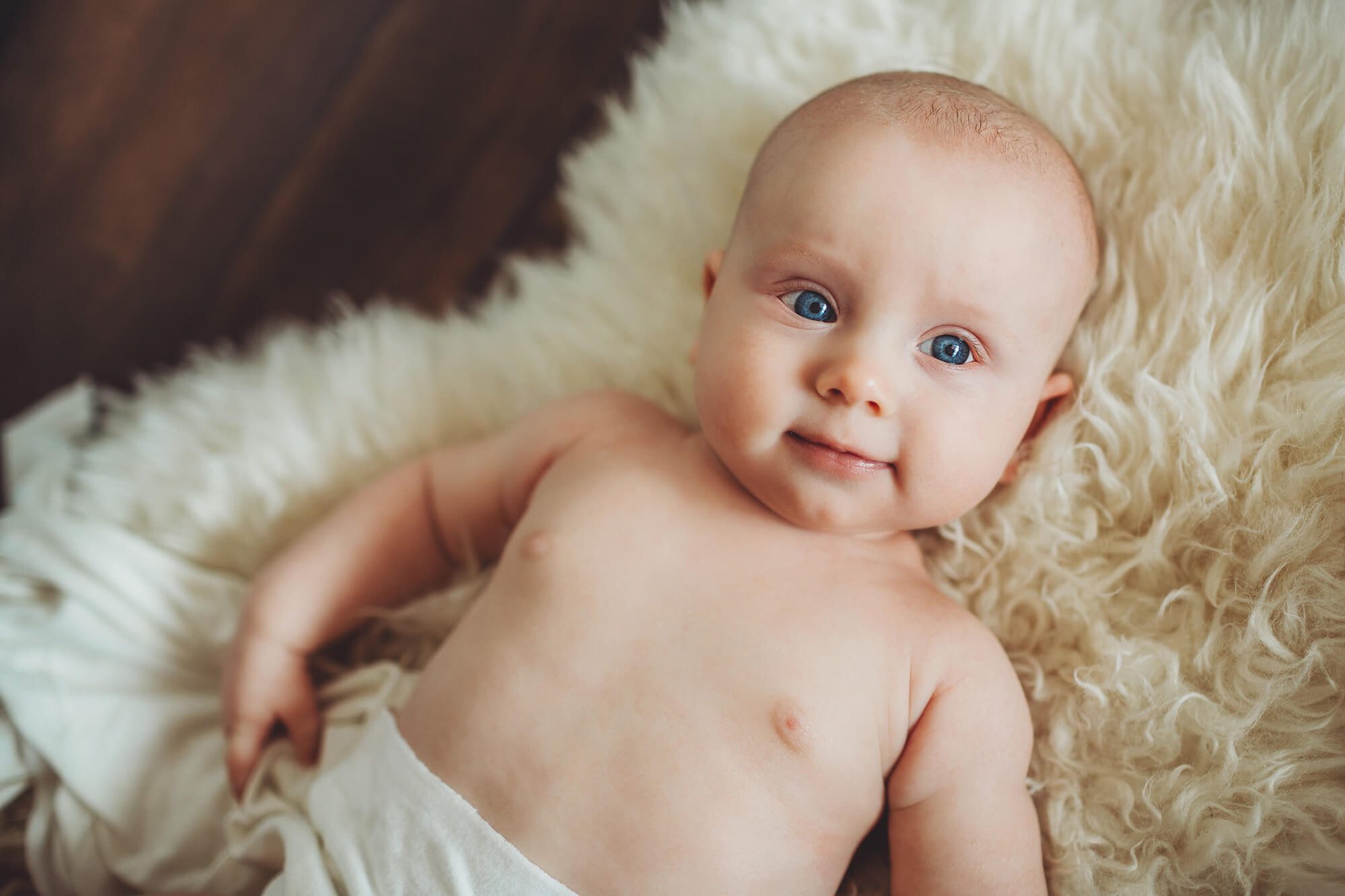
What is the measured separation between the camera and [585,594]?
36.1 inches

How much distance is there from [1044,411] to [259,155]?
1.31 m

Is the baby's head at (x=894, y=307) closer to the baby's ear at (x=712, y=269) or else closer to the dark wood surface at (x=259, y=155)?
the baby's ear at (x=712, y=269)

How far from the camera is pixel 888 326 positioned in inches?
32.6

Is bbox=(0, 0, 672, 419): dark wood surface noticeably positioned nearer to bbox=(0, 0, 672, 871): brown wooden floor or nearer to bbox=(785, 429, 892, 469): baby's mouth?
bbox=(0, 0, 672, 871): brown wooden floor

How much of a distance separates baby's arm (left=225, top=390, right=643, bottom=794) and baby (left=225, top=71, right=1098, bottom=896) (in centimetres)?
15

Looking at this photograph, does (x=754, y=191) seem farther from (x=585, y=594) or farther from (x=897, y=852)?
(x=897, y=852)

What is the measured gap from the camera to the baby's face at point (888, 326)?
823 millimetres

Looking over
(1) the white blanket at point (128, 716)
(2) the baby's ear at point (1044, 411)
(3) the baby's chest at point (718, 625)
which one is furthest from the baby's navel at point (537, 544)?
(2) the baby's ear at point (1044, 411)

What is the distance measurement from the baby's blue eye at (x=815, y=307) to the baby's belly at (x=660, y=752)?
286 millimetres

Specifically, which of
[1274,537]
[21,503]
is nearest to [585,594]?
[1274,537]

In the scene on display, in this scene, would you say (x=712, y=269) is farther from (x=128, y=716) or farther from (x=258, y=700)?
(x=128, y=716)

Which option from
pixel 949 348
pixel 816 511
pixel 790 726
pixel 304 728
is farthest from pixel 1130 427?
pixel 304 728

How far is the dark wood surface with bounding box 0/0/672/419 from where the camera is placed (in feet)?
5.02

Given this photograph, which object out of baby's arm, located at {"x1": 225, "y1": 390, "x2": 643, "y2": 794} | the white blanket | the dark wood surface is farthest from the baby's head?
the dark wood surface
